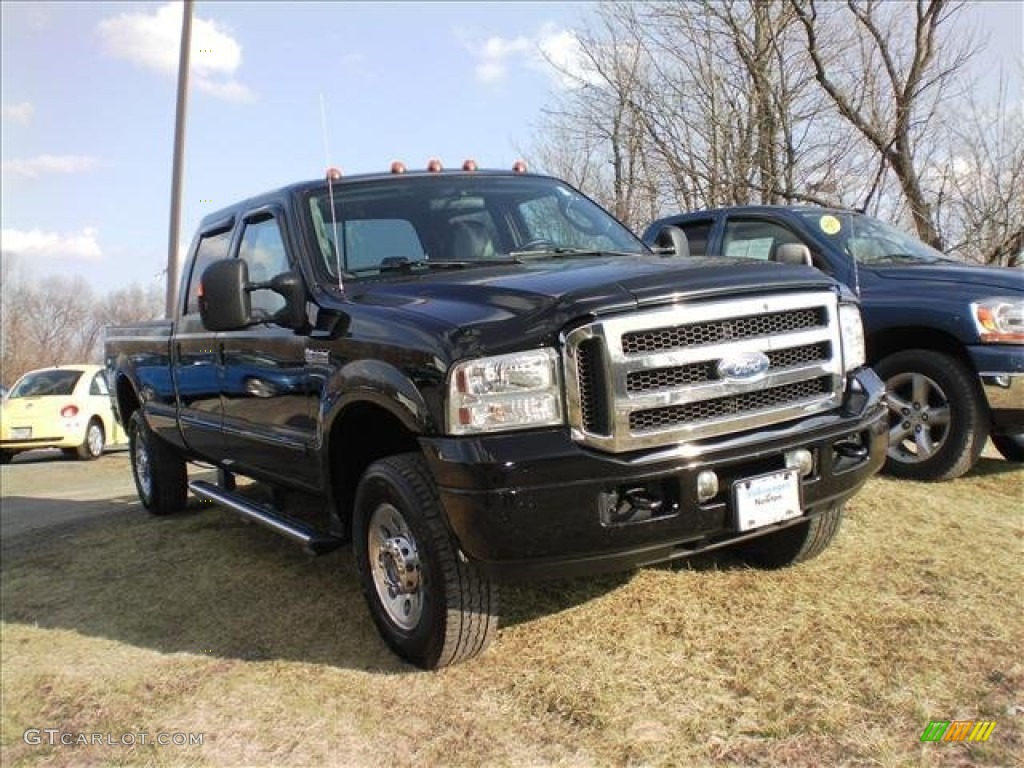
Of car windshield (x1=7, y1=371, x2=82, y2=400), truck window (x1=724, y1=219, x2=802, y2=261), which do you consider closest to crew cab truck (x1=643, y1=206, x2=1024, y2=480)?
truck window (x1=724, y1=219, x2=802, y2=261)

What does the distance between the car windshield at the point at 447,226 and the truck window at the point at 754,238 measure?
6.86 feet

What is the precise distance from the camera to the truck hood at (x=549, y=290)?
9.43 feet

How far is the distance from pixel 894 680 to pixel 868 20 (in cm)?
1257

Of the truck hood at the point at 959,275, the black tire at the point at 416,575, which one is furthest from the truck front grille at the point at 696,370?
the truck hood at the point at 959,275

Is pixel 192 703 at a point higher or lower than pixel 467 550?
lower

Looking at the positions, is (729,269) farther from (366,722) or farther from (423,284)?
(366,722)

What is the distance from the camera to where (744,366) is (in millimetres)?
3082

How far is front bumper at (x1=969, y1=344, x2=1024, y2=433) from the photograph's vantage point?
199 inches

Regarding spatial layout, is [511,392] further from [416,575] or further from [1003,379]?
[1003,379]

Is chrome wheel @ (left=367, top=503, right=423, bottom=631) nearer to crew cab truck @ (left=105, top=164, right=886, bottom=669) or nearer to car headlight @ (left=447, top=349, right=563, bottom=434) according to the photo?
crew cab truck @ (left=105, top=164, right=886, bottom=669)

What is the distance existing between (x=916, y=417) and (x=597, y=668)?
3.24 metres

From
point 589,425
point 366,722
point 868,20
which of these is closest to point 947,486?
point 589,425

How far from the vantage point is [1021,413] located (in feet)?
16.7

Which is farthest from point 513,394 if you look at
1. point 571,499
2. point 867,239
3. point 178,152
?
point 178,152
